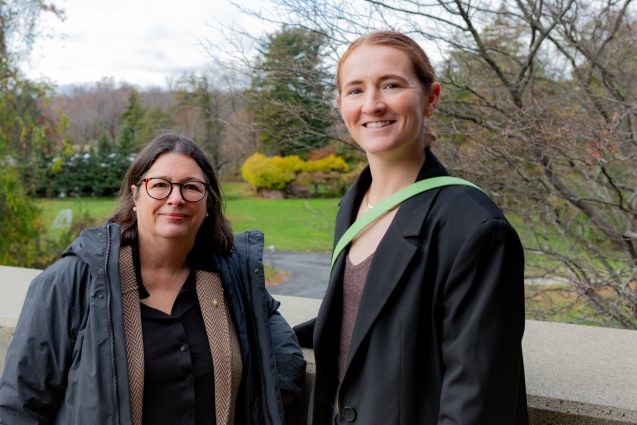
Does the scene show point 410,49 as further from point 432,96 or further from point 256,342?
point 256,342

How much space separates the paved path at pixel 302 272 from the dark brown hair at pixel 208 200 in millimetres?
10539

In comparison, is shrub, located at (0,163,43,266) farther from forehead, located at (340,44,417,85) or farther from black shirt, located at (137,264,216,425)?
forehead, located at (340,44,417,85)

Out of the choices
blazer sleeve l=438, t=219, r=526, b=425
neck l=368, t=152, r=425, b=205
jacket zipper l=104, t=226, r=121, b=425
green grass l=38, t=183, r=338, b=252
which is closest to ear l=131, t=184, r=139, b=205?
jacket zipper l=104, t=226, r=121, b=425

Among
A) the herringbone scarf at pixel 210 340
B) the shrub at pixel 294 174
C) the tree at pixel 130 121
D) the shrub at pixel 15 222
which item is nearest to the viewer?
the herringbone scarf at pixel 210 340

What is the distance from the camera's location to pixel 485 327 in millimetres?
1307

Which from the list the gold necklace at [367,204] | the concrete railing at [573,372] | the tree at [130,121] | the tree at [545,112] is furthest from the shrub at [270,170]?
the gold necklace at [367,204]

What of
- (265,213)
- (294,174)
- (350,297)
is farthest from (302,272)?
(350,297)

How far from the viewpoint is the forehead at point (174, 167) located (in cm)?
207

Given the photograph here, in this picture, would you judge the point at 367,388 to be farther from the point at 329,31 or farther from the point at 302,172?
the point at 302,172

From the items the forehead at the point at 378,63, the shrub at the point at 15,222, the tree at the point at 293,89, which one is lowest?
the shrub at the point at 15,222

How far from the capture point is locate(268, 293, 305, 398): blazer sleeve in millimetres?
2090

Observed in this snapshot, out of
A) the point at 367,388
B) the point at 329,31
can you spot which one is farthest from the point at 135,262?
the point at 329,31

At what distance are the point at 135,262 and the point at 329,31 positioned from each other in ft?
12.4

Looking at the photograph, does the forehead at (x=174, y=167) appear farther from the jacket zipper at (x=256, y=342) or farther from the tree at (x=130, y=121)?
the tree at (x=130, y=121)
